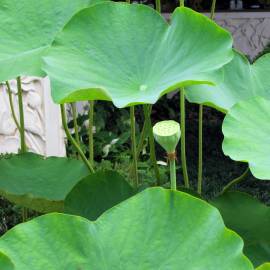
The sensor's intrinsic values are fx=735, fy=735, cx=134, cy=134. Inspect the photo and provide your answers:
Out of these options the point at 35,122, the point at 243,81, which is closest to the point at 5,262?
the point at 243,81

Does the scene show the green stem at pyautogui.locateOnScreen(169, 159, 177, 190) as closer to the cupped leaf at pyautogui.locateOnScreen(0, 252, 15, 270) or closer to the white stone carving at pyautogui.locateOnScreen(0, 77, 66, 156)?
the cupped leaf at pyautogui.locateOnScreen(0, 252, 15, 270)

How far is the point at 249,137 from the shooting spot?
1.04m

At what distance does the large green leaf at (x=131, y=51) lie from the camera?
98cm

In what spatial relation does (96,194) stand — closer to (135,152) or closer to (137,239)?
(135,152)

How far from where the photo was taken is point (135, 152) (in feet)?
3.90

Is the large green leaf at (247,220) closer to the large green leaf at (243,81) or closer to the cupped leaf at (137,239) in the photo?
the large green leaf at (243,81)

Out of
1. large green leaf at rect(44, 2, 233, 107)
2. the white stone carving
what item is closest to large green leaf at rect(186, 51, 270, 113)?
large green leaf at rect(44, 2, 233, 107)

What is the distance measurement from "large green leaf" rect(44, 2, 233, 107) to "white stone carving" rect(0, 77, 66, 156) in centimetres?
216

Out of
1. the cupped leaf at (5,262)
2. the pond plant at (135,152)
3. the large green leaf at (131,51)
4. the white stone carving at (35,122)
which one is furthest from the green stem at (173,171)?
the white stone carving at (35,122)

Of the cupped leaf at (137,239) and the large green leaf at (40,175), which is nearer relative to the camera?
the cupped leaf at (137,239)

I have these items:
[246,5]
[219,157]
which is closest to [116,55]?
[219,157]

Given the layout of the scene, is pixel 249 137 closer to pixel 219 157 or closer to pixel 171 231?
pixel 171 231

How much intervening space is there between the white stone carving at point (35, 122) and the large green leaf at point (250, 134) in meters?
2.18

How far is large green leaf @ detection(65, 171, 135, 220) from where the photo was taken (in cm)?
109
